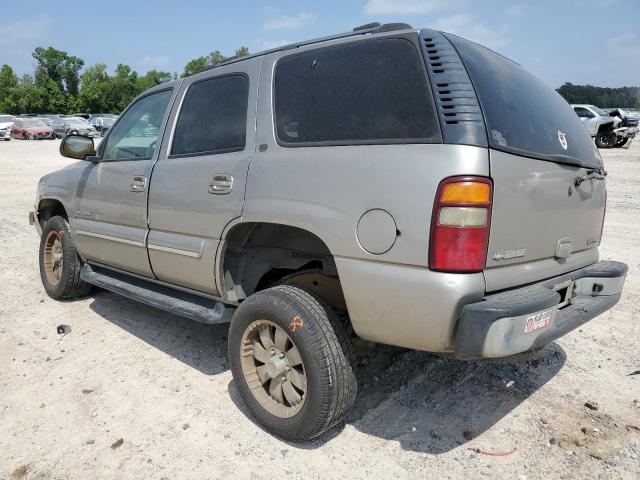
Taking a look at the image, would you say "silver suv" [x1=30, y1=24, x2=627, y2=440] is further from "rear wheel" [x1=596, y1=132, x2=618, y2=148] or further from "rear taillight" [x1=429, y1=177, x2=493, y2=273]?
"rear wheel" [x1=596, y1=132, x2=618, y2=148]

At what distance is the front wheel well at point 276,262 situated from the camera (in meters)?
2.86

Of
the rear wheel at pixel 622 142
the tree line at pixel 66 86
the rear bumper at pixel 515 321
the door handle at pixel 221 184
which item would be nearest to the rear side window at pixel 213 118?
the door handle at pixel 221 184

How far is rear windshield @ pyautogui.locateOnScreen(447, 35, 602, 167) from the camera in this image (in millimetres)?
2322

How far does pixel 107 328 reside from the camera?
14.1ft

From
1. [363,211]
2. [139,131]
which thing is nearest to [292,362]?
[363,211]

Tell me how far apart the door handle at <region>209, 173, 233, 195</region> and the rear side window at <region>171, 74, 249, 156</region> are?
0.63 ft

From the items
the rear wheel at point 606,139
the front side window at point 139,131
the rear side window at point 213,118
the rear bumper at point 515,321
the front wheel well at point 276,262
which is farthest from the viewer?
the rear wheel at point 606,139

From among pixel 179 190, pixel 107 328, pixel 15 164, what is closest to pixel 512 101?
pixel 179 190

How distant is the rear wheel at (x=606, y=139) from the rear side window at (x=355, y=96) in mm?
22362

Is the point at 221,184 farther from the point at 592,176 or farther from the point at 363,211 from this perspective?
the point at 592,176

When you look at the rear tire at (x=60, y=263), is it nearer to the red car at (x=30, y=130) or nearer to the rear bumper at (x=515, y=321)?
the rear bumper at (x=515, y=321)

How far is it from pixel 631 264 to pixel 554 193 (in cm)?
395

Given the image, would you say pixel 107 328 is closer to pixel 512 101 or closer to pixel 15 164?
pixel 512 101

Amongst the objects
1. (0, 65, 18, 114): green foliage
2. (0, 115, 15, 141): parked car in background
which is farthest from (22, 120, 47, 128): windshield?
(0, 65, 18, 114): green foliage
